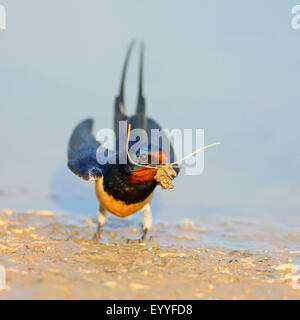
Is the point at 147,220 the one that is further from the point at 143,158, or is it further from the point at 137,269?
the point at 137,269

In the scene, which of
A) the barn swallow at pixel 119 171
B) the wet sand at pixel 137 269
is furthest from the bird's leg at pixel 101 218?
the wet sand at pixel 137 269

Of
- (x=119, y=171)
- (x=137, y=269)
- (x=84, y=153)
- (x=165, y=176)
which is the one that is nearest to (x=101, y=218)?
→ (x=84, y=153)

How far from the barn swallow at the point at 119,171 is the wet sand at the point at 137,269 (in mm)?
430

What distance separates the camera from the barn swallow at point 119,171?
4.21m

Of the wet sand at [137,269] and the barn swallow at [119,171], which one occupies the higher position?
the barn swallow at [119,171]

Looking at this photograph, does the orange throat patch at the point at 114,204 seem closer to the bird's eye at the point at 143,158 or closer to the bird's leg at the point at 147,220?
the bird's leg at the point at 147,220

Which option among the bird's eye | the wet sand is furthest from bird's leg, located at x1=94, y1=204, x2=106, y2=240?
the bird's eye

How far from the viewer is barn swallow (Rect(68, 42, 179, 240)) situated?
Result: 13.8 ft

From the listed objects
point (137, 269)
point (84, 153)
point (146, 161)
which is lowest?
point (137, 269)

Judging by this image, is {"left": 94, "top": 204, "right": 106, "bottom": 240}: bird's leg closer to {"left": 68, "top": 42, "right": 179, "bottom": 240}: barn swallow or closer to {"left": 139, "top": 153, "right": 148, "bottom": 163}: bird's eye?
{"left": 68, "top": 42, "right": 179, "bottom": 240}: barn swallow

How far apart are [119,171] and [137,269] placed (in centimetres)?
135

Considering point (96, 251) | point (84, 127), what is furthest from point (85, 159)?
point (96, 251)

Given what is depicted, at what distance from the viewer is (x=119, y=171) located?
14.9 feet
